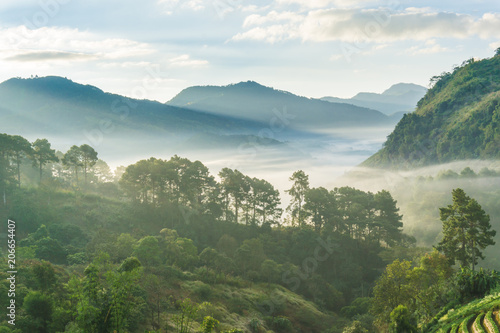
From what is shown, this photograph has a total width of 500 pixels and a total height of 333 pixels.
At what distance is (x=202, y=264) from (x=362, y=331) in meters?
21.1

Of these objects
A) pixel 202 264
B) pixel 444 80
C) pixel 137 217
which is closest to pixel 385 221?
pixel 202 264

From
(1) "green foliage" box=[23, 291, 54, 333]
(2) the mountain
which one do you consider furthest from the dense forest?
(2) the mountain

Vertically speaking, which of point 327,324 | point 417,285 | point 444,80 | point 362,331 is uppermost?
point 444,80

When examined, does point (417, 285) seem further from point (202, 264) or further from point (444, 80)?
point (444, 80)

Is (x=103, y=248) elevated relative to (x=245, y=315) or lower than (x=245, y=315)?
elevated

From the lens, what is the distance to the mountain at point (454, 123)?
126 m

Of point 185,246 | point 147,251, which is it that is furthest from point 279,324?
point 147,251

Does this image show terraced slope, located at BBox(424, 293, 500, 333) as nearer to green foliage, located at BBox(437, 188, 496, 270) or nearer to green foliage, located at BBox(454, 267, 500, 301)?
green foliage, located at BBox(454, 267, 500, 301)

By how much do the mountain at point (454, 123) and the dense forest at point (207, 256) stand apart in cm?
7844

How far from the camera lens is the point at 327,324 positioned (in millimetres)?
38625

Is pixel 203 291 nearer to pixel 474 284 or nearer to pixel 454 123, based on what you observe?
pixel 474 284

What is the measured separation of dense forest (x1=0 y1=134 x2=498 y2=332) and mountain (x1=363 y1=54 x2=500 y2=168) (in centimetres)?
7844

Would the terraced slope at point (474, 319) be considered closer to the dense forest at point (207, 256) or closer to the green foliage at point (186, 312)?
the dense forest at point (207, 256)

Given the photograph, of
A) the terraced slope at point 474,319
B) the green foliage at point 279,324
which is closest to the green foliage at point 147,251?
the green foliage at point 279,324
